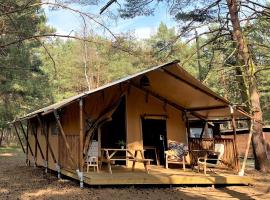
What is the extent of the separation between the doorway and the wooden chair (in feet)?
6.26

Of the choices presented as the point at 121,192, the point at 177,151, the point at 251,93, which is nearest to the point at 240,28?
the point at 251,93

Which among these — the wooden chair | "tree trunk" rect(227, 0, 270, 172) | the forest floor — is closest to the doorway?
the wooden chair

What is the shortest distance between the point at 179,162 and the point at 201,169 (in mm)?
760

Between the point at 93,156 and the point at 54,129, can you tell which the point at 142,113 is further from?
the point at 54,129

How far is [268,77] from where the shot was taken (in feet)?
81.3

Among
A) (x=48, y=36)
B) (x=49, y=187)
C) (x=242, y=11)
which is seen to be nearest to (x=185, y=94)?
(x=242, y=11)

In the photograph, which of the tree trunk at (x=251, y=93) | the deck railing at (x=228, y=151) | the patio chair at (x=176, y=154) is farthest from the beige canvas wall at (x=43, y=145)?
the tree trunk at (x=251, y=93)

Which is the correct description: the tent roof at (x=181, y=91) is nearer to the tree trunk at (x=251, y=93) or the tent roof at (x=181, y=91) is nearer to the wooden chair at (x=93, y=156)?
the tree trunk at (x=251, y=93)

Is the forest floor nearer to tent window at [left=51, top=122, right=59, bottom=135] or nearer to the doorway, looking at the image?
tent window at [left=51, top=122, right=59, bottom=135]

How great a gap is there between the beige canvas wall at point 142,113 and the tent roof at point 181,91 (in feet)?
0.78

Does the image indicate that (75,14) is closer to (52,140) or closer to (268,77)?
(52,140)

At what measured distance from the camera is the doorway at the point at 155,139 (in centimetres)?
1166

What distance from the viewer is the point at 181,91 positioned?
10.6 meters

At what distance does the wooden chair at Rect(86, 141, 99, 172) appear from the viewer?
9476 millimetres
